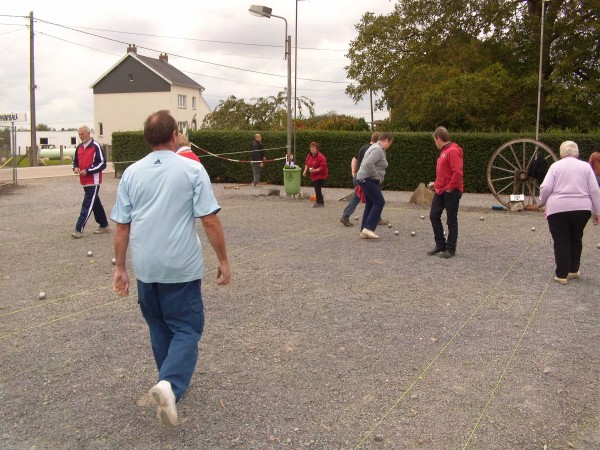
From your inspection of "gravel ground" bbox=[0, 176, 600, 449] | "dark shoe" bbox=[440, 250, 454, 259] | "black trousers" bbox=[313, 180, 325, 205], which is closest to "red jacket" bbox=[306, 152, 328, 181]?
"black trousers" bbox=[313, 180, 325, 205]

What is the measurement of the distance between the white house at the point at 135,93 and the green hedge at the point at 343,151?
31.6 meters

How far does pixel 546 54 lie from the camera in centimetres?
2141

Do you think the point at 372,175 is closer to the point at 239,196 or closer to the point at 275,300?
the point at 275,300

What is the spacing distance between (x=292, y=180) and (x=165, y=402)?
14.0 metres

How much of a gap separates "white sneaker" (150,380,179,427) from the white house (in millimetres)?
51850

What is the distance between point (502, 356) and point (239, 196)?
13547 millimetres

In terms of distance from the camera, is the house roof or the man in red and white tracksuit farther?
the house roof

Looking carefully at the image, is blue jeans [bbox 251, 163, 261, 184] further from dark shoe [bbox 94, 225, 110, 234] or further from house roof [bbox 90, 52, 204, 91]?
house roof [bbox 90, 52, 204, 91]

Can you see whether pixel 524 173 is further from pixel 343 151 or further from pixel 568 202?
pixel 568 202

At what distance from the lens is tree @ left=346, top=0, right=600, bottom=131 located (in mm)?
20422

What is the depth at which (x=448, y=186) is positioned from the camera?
834 centimetres

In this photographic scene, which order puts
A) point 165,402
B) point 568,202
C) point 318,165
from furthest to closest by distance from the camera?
point 318,165
point 568,202
point 165,402

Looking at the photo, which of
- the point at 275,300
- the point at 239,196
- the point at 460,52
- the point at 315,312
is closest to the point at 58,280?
the point at 275,300

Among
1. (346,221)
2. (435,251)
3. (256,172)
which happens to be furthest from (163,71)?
(435,251)
